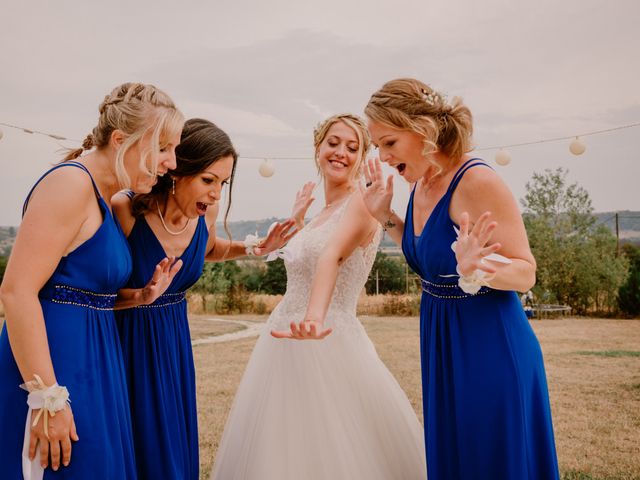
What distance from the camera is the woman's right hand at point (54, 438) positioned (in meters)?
2.02

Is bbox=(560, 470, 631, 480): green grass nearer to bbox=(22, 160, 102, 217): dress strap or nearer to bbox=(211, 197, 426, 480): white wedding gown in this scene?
bbox=(211, 197, 426, 480): white wedding gown

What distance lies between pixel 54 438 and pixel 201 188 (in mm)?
1276

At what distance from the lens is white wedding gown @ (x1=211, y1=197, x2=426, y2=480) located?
319cm

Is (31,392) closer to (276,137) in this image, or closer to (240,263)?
(240,263)

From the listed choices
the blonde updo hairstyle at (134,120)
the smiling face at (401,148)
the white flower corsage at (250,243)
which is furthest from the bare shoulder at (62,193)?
the white flower corsage at (250,243)

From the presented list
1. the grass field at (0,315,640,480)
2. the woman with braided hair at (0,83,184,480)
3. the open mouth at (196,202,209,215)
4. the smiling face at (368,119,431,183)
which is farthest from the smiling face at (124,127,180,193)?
the grass field at (0,315,640,480)

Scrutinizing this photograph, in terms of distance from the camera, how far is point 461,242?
2305 millimetres

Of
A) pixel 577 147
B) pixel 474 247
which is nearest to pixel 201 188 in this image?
pixel 474 247

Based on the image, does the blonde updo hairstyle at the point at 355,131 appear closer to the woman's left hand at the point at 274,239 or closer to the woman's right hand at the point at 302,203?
the woman's right hand at the point at 302,203

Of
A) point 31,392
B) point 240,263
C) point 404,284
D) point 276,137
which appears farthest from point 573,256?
point 276,137

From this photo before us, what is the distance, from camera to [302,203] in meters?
3.86

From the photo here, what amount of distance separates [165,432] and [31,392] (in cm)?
82

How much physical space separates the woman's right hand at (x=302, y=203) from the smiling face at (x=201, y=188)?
928 mm

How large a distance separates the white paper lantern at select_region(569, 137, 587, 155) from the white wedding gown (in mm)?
6169
